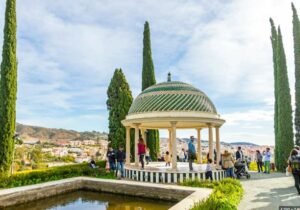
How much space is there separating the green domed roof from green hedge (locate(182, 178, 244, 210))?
4399mm

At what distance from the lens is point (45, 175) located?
16.3 metres

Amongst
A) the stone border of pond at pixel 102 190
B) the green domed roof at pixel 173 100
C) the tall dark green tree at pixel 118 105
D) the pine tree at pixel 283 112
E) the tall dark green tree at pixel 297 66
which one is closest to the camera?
the stone border of pond at pixel 102 190

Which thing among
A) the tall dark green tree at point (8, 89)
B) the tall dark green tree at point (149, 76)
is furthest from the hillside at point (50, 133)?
the tall dark green tree at point (8, 89)

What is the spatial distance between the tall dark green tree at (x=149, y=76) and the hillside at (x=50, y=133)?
106 meters

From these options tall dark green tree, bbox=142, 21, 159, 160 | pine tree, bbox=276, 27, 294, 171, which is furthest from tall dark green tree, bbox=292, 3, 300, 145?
tall dark green tree, bbox=142, 21, 159, 160

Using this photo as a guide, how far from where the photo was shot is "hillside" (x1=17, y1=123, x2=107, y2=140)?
136 m

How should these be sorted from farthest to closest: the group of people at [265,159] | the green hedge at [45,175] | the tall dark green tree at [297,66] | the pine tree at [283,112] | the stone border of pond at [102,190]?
the tall dark green tree at [297,66]
the pine tree at [283,112]
the group of people at [265,159]
the green hedge at [45,175]
the stone border of pond at [102,190]

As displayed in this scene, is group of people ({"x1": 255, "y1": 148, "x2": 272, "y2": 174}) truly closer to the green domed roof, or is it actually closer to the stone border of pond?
the green domed roof

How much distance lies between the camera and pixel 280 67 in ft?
74.1

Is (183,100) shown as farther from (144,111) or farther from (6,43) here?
(6,43)

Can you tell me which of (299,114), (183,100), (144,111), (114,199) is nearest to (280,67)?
(299,114)

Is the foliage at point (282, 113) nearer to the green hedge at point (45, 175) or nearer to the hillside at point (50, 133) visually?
the green hedge at point (45, 175)

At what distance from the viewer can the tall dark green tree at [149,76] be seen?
2516 centimetres

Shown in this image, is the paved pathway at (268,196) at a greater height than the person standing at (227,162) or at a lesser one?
lesser
